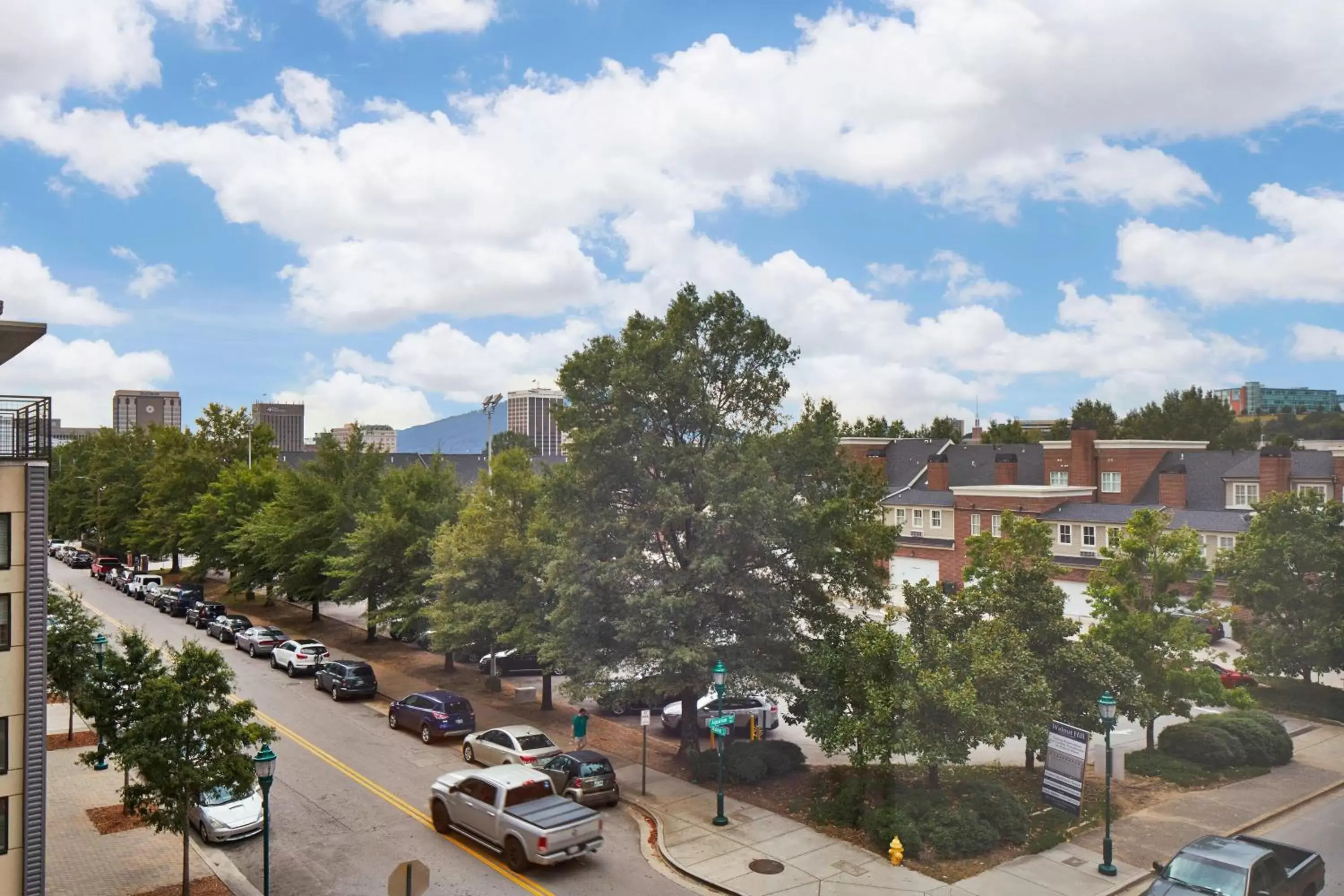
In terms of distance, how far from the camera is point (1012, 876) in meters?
14.5

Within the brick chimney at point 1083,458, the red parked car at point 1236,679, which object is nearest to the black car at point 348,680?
the red parked car at point 1236,679

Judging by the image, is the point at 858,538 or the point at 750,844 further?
the point at 858,538

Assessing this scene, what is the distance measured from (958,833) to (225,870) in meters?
12.4

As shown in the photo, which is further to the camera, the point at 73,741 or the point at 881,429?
the point at 881,429

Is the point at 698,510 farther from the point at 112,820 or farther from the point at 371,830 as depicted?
the point at 112,820

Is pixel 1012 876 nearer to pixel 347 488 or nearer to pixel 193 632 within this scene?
pixel 347 488

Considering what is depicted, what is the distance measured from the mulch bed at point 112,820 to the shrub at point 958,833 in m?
14.2

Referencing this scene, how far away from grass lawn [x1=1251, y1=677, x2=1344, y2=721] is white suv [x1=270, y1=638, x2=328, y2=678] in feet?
95.6

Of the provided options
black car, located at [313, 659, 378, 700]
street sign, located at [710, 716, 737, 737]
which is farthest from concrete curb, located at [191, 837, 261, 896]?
black car, located at [313, 659, 378, 700]

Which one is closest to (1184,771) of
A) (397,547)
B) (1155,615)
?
(1155,615)

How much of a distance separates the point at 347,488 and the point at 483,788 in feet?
75.9

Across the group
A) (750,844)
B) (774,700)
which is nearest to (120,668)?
(750,844)

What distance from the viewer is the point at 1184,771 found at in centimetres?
1994

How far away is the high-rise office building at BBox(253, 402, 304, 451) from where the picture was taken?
379 ft
